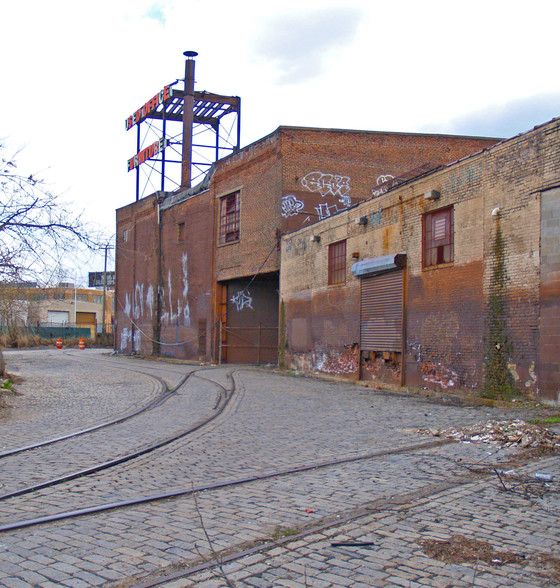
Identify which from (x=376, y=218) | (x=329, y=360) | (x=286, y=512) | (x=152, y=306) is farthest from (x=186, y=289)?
Result: (x=286, y=512)

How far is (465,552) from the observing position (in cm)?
410

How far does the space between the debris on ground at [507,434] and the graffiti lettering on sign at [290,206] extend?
627 inches

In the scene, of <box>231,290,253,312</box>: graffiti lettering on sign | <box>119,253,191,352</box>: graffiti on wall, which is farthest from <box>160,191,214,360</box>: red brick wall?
<box>231,290,253,312</box>: graffiti lettering on sign

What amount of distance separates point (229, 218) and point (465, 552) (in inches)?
985

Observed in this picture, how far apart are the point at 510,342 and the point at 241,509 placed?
9.11 m

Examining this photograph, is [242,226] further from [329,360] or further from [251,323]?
[329,360]

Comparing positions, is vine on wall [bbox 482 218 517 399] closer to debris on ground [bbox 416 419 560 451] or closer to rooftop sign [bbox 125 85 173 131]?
debris on ground [bbox 416 419 560 451]

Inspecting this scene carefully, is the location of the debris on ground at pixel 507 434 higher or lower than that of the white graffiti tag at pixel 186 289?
lower

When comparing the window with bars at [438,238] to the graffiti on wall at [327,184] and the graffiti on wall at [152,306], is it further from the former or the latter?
the graffiti on wall at [152,306]

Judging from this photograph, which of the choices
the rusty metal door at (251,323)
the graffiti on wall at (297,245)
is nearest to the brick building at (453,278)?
the graffiti on wall at (297,245)

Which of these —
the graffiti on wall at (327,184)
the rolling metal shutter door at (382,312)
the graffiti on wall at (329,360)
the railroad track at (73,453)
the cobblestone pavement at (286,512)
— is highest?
the graffiti on wall at (327,184)

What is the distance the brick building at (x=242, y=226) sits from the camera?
80.0 feet

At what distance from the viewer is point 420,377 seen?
1559cm

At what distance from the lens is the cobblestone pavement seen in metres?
3.76
